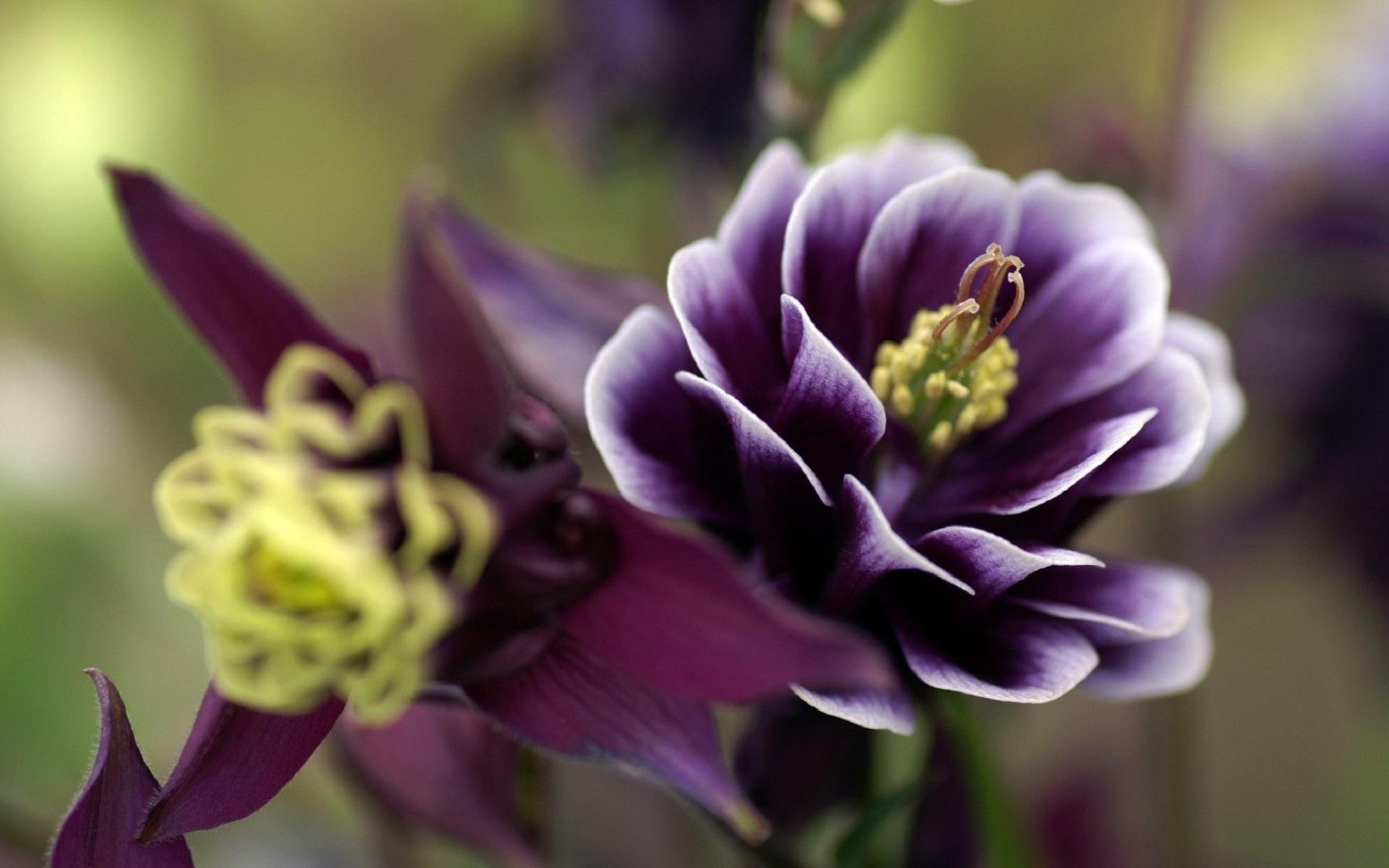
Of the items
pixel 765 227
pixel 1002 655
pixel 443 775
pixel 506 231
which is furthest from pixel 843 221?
pixel 506 231

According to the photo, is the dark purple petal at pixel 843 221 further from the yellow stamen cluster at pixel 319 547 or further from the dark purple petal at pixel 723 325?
the yellow stamen cluster at pixel 319 547

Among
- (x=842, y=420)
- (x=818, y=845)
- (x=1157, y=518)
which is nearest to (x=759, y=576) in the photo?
(x=842, y=420)

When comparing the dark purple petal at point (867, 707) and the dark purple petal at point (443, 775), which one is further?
the dark purple petal at point (443, 775)

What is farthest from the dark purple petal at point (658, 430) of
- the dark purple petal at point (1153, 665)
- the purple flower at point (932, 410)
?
the dark purple petal at point (1153, 665)

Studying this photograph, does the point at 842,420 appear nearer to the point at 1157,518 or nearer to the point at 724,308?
the point at 724,308

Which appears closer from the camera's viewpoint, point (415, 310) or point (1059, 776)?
point (415, 310)

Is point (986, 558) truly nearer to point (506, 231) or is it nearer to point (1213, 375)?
point (1213, 375)
